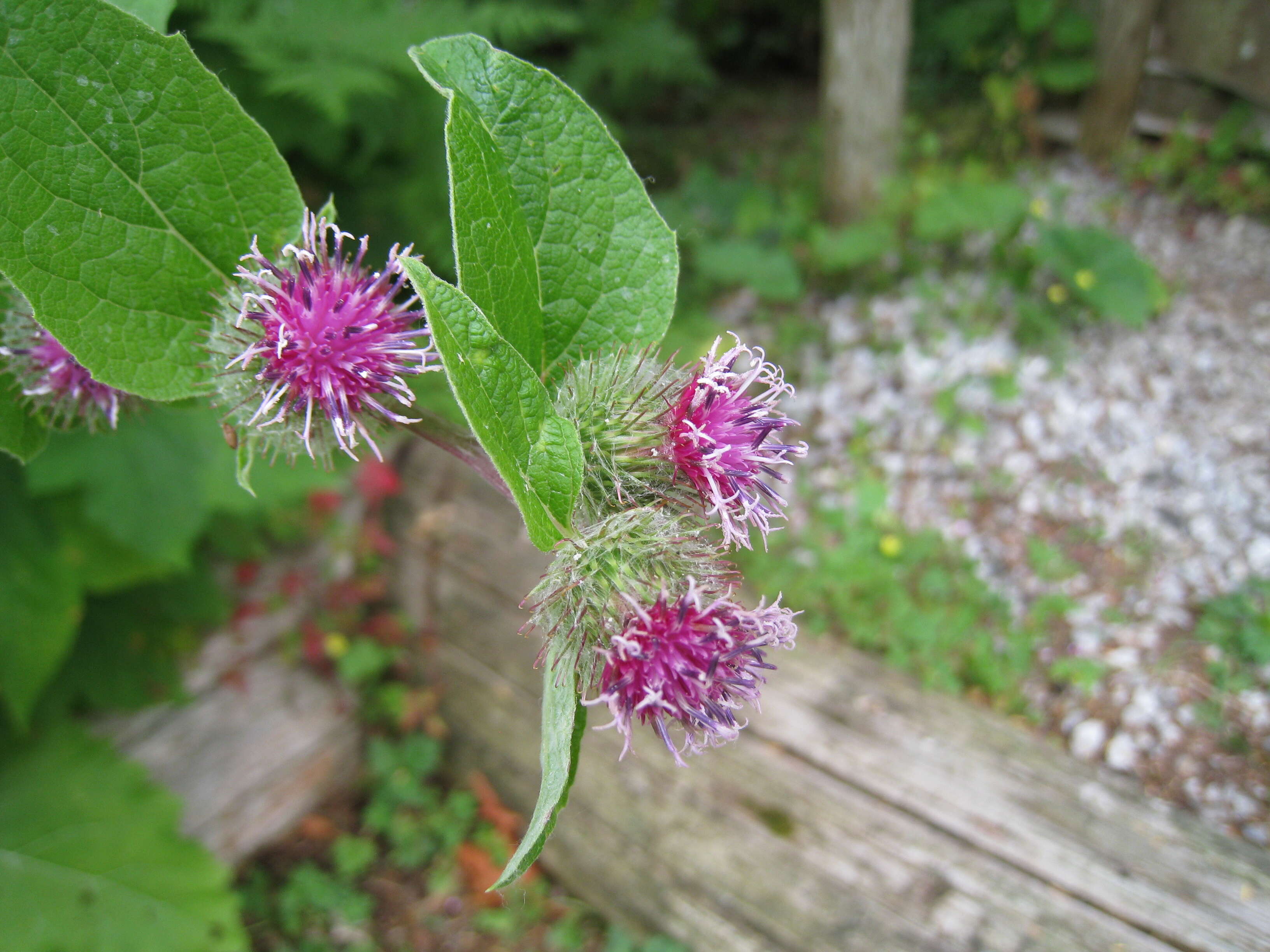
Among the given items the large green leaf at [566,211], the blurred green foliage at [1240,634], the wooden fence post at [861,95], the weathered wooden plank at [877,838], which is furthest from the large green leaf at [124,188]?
the wooden fence post at [861,95]

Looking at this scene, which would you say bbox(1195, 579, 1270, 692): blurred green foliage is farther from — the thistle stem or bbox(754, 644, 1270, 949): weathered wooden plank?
the thistle stem

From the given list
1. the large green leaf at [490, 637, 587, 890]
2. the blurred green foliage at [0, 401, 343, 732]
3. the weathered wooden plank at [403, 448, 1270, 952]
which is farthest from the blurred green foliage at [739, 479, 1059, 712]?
the large green leaf at [490, 637, 587, 890]

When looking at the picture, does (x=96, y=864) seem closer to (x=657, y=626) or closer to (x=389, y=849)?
(x=389, y=849)

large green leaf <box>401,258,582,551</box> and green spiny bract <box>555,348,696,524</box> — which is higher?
large green leaf <box>401,258,582,551</box>

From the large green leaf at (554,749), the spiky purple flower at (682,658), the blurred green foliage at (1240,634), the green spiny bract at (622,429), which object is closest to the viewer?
the large green leaf at (554,749)

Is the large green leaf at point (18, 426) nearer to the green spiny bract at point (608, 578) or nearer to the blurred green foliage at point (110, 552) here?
the green spiny bract at point (608, 578)

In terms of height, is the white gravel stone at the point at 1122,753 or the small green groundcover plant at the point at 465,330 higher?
the small green groundcover plant at the point at 465,330

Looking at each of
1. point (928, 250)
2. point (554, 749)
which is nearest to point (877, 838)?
point (554, 749)

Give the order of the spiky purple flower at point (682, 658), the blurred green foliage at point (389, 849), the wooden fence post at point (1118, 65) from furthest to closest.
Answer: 1. the wooden fence post at point (1118, 65)
2. the blurred green foliage at point (389, 849)
3. the spiky purple flower at point (682, 658)
